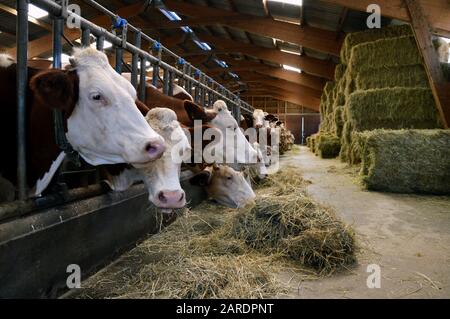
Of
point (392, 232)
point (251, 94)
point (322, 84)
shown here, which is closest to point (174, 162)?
point (392, 232)

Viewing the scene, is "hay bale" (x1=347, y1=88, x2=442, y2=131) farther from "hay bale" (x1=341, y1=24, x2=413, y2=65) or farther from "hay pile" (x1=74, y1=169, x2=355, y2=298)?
"hay pile" (x1=74, y1=169, x2=355, y2=298)

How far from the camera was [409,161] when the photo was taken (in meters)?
6.05

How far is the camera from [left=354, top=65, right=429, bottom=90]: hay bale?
26.5 feet

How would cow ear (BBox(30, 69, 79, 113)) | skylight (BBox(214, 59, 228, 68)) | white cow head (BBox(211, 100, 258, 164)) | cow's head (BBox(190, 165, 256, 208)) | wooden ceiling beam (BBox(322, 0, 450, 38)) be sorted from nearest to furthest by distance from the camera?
cow ear (BBox(30, 69, 79, 113)), cow's head (BBox(190, 165, 256, 208)), white cow head (BBox(211, 100, 258, 164)), wooden ceiling beam (BBox(322, 0, 450, 38)), skylight (BBox(214, 59, 228, 68))

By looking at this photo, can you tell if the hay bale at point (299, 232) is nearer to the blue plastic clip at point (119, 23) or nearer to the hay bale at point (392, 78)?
the blue plastic clip at point (119, 23)

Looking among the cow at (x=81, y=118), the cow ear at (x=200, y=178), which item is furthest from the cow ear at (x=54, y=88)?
the cow ear at (x=200, y=178)

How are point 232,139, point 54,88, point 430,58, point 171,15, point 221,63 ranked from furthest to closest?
point 221,63 < point 171,15 < point 430,58 < point 232,139 < point 54,88

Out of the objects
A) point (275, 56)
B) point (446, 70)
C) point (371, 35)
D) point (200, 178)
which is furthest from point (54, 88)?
point (275, 56)

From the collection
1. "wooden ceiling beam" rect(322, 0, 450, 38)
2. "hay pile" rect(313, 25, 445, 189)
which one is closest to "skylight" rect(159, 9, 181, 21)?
"hay pile" rect(313, 25, 445, 189)

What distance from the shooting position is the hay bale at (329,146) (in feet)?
43.6

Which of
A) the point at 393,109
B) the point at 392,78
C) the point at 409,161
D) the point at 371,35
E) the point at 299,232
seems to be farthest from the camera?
the point at 371,35

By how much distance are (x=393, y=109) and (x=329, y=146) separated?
5313 mm

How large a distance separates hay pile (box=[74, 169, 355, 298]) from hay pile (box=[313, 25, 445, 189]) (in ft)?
14.4

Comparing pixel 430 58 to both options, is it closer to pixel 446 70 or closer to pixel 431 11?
pixel 446 70
